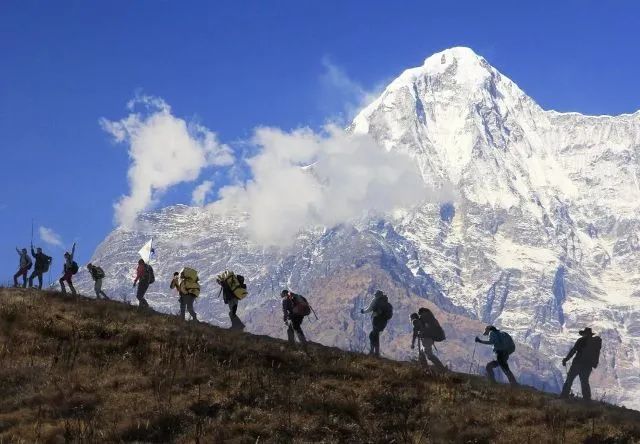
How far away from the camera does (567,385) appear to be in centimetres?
2727

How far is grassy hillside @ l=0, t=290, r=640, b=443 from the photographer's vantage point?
1593cm

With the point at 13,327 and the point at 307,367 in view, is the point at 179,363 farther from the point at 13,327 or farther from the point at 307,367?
the point at 13,327

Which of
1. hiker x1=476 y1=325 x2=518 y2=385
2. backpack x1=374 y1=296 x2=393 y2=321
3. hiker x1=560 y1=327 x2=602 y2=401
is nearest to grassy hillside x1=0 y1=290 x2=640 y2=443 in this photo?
hiker x1=476 y1=325 x2=518 y2=385

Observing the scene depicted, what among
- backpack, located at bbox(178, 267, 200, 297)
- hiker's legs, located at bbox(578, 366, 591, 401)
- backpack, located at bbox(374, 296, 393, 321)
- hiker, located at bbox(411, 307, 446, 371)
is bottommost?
hiker's legs, located at bbox(578, 366, 591, 401)

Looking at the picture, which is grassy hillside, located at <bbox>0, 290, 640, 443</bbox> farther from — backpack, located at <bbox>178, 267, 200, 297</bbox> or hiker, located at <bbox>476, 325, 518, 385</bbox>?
backpack, located at <bbox>178, 267, 200, 297</bbox>

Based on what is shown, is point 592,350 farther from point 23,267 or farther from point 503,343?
point 23,267

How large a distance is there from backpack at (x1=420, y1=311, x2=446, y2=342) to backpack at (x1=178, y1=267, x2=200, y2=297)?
8790 mm

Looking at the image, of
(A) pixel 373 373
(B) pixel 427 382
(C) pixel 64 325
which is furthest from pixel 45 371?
(B) pixel 427 382

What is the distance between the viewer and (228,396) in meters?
18.0

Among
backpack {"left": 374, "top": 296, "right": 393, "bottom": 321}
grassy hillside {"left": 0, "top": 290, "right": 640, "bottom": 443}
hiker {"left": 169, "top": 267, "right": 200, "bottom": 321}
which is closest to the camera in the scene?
grassy hillside {"left": 0, "top": 290, "right": 640, "bottom": 443}

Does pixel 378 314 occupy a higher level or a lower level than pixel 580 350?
higher

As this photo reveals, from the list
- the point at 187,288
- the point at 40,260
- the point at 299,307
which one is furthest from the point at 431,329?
the point at 40,260

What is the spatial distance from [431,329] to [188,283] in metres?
9.53

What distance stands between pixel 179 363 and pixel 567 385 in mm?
13498
